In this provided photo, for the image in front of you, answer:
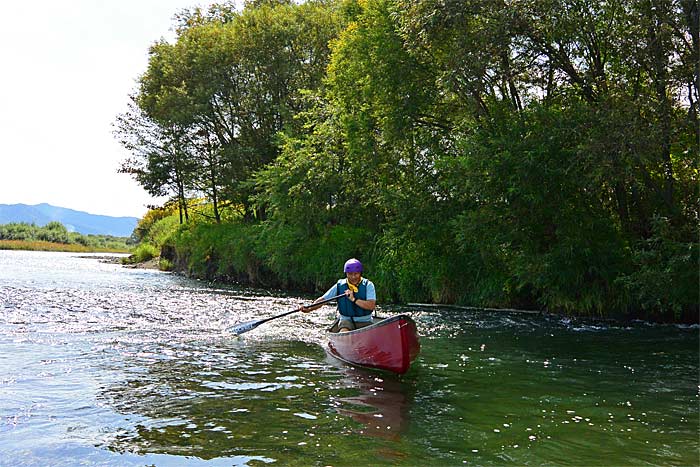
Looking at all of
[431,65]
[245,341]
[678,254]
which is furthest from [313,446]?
[431,65]

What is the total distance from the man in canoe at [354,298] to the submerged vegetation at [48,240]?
67.7 m

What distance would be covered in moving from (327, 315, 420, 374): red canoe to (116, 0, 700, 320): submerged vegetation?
6.47m

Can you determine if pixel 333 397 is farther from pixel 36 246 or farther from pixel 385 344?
pixel 36 246

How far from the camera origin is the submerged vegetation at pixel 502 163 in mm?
13383

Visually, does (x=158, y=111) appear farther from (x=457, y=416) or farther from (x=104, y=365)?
(x=457, y=416)

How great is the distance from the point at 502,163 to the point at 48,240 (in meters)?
75.2

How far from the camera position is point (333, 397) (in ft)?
26.0

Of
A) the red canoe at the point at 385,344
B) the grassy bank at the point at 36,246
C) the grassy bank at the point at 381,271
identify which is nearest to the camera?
the red canoe at the point at 385,344

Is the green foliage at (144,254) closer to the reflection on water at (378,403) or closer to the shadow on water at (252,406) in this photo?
the shadow on water at (252,406)

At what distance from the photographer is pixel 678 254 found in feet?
42.8

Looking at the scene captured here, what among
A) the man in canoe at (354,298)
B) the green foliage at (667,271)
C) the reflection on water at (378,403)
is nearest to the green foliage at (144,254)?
the man in canoe at (354,298)

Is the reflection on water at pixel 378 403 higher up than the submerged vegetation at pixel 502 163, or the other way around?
the submerged vegetation at pixel 502 163

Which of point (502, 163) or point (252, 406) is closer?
point (252, 406)

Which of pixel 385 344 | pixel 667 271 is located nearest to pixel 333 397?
pixel 385 344
